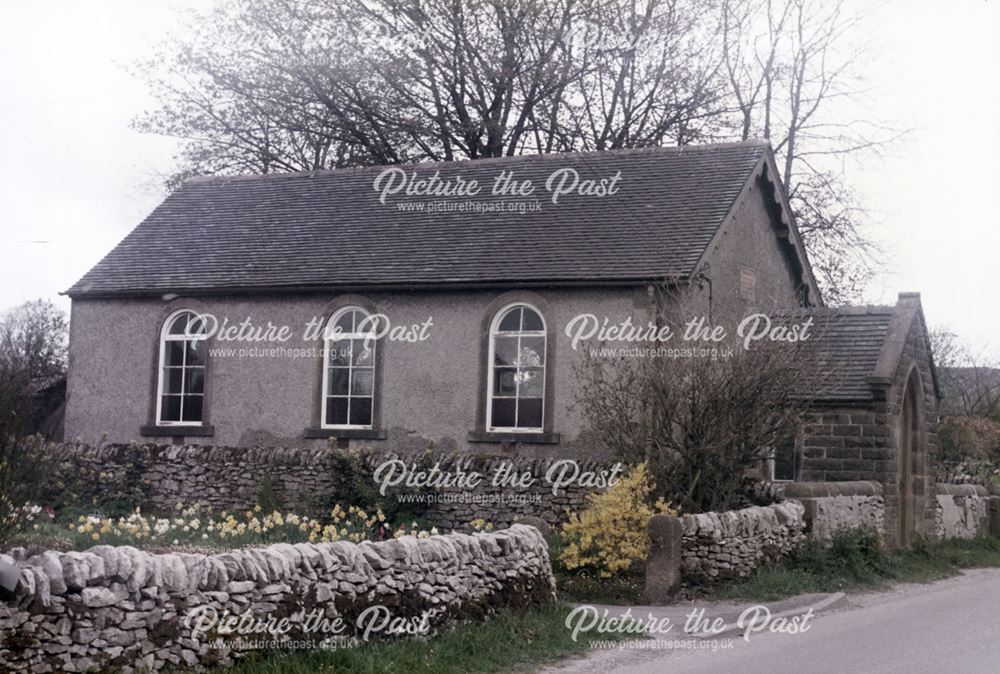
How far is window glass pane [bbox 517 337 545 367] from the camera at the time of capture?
69.3ft

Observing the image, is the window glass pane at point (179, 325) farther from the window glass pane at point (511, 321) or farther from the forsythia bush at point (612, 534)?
the forsythia bush at point (612, 534)

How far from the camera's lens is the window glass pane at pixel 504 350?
2131 cm

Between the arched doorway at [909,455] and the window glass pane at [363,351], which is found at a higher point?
the window glass pane at [363,351]

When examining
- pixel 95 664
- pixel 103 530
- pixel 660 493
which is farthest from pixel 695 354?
pixel 95 664

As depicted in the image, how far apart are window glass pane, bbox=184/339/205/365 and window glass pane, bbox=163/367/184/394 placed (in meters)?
0.35

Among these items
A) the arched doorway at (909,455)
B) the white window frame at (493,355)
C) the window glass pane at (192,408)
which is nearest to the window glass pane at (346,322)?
the white window frame at (493,355)

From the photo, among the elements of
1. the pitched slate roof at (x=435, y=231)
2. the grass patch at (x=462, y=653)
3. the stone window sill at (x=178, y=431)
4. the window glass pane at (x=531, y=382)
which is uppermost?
the pitched slate roof at (x=435, y=231)

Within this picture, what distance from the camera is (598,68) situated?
33469 mm

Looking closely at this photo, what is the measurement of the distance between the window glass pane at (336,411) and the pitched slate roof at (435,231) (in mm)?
2140

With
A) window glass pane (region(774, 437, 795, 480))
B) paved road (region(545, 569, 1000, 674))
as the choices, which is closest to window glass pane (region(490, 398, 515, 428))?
window glass pane (region(774, 437, 795, 480))

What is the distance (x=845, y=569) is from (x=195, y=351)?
42.8 ft

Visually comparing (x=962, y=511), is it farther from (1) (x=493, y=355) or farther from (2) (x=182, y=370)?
(2) (x=182, y=370)

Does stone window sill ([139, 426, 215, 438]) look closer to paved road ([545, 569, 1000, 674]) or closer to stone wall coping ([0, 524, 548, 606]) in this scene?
stone wall coping ([0, 524, 548, 606])

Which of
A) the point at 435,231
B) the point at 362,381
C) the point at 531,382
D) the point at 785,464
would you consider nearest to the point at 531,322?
the point at 531,382
